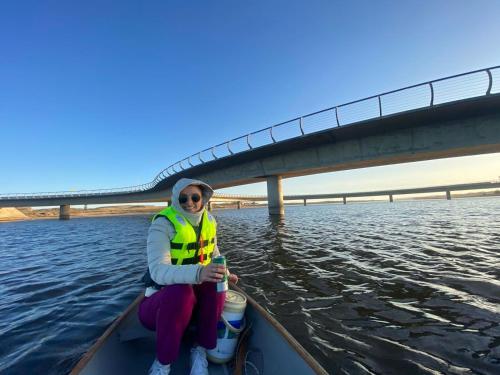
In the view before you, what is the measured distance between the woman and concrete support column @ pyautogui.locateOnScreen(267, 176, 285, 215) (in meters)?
25.6

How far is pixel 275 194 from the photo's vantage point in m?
29.4

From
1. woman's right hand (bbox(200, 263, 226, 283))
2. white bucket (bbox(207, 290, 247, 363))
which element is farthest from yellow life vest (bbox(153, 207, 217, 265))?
white bucket (bbox(207, 290, 247, 363))

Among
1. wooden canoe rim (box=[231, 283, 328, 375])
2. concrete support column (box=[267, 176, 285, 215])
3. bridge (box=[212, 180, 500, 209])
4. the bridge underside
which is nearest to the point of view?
wooden canoe rim (box=[231, 283, 328, 375])

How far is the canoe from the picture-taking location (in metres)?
2.54

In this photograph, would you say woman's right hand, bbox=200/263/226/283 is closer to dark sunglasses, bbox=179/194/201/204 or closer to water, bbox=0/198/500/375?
dark sunglasses, bbox=179/194/201/204

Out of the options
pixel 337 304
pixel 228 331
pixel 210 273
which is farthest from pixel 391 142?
pixel 210 273

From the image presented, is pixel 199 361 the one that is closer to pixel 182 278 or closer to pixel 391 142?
pixel 182 278

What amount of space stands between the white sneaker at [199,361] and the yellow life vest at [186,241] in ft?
3.34

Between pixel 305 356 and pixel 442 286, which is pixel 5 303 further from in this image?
pixel 442 286

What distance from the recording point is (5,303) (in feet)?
21.0

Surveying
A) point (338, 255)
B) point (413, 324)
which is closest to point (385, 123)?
point (338, 255)

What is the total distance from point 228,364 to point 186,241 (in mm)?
1701

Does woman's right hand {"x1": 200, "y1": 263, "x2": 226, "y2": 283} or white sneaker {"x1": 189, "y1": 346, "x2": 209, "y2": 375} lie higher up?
woman's right hand {"x1": 200, "y1": 263, "x2": 226, "y2": 283}

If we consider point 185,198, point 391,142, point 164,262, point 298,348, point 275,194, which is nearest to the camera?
point 298,348
